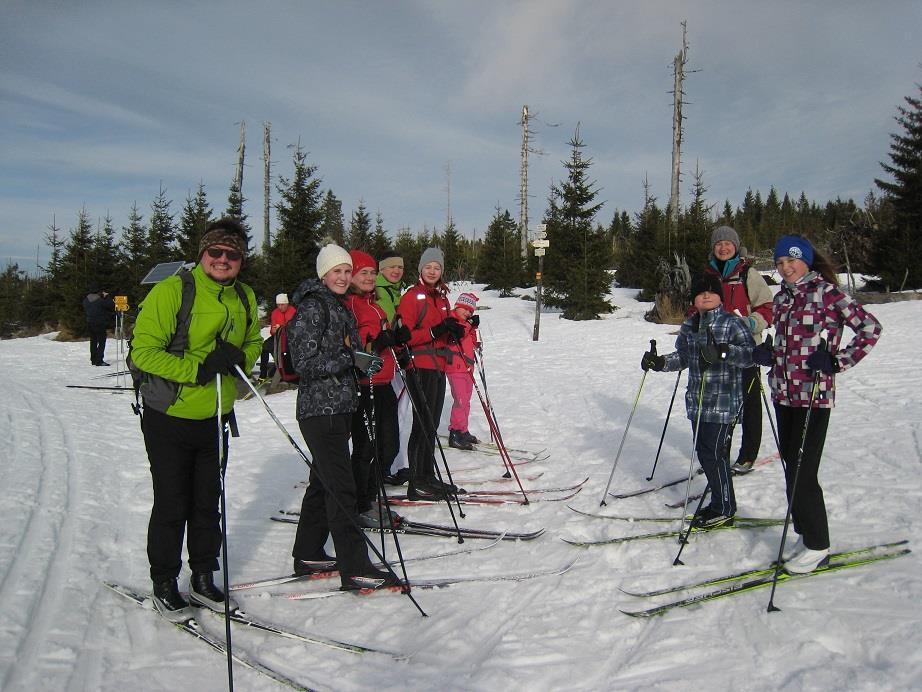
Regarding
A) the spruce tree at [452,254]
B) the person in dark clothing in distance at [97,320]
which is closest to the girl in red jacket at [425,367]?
the person in dark clothing in distance at [97,320]

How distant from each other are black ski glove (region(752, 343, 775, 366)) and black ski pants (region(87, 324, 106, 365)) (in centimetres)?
1577

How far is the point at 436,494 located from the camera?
4.96 m

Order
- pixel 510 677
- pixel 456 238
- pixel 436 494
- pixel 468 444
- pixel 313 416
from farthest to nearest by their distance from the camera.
→ pixel 456 238 < pixel 468 444 < pixel 436 494 < pixel 313 416 < pixel 510 677

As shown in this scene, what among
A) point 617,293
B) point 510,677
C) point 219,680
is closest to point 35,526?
point 219,680

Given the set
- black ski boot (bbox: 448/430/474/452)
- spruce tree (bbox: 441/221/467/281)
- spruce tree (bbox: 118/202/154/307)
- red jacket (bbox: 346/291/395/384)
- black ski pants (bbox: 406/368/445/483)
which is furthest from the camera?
spruce tree (bbox: 441/221/467/281)

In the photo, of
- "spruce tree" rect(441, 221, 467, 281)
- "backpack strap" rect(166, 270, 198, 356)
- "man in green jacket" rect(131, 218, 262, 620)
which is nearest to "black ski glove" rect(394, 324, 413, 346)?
"man in green jacket" rect(131, 218, 262, 620)

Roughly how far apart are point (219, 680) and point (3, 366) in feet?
51.6

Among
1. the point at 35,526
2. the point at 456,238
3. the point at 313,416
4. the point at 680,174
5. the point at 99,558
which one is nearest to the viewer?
the point at 313,416

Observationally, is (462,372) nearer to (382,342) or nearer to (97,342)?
(382,342)

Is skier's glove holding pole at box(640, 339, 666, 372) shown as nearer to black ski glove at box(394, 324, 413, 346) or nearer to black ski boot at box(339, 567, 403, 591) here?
black ski glove at box(394, 324, 413, 346)

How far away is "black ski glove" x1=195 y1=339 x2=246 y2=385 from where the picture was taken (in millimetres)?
2979

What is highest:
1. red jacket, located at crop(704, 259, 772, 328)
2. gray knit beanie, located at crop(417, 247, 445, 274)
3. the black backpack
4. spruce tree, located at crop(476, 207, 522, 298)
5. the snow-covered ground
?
spruce tree, located at crop(476, 207, 522, 298)

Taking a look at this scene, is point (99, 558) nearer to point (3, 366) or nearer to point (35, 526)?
point (35, 526)

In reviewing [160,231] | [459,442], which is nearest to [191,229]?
[160,231]
